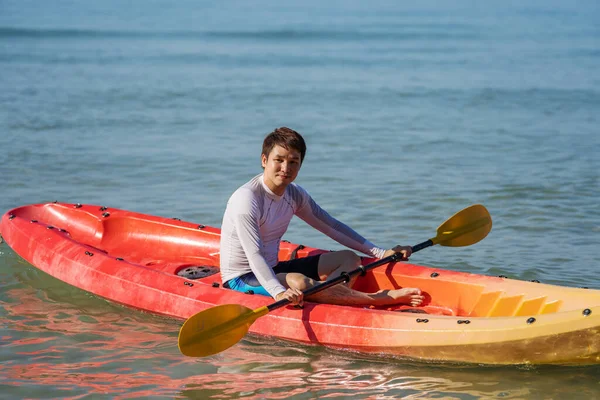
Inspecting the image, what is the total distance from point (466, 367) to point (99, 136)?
364 inches

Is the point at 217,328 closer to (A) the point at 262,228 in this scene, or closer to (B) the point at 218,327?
(B) the point at 218,327

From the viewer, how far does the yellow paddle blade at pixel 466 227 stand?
21.5ft

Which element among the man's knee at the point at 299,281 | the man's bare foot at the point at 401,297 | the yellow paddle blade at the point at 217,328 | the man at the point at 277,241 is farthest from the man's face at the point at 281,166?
the man's bare foot at the point at 401,297

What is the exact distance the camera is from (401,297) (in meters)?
6.00

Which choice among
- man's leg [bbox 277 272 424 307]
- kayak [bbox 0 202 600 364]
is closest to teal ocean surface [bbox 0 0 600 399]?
kayak [bbox 0 202 600 364]

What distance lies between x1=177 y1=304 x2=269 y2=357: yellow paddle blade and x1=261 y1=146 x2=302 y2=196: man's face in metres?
0.84

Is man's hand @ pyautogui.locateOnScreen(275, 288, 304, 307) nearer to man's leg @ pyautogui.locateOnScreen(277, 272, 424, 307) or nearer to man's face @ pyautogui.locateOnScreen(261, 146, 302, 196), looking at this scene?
man's leg @ pyautogui.locateOnScreen(277, 272, 424, 307)

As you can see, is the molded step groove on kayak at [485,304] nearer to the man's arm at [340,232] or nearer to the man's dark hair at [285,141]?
the man's arm at [340,232]

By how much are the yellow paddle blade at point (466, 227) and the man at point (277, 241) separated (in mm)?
619

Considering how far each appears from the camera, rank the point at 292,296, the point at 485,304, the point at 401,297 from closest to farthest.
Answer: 1. the point at 292,296
2. the point at 485,304
3. the point at 401,297

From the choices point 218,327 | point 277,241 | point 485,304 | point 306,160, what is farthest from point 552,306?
point 306,160

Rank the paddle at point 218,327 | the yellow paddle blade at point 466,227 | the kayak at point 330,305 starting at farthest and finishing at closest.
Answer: the yellow paddle blade at point 466,227
the paddle at point 218,327
the kayak at point 330,305

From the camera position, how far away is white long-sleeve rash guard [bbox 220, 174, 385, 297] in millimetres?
5535

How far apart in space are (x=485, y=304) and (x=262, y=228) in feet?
5.10
